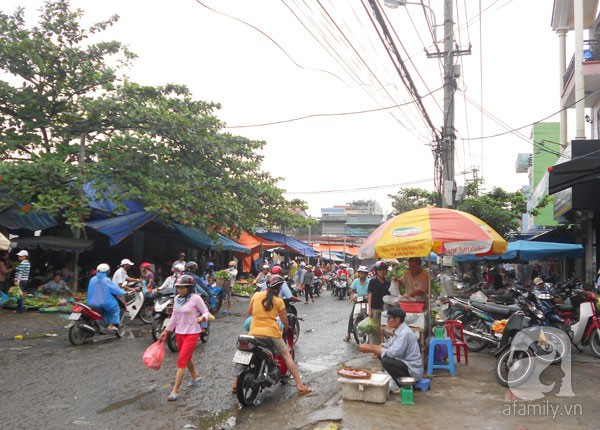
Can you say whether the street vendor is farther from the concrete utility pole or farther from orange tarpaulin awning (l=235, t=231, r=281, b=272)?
orange tarpaulin awning (l=235, t=231, r=281, b=272)

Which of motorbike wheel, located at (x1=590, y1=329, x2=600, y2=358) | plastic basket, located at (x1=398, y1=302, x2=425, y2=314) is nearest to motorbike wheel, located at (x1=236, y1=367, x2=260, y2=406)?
plastic basket, located at (x1=398, y1=302, x2=425, y2=314)

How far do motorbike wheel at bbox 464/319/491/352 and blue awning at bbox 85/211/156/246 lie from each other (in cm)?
1193

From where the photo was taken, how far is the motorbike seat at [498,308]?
28.9ft

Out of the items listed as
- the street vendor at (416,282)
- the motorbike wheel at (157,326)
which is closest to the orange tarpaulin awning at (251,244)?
the motorbike wheel at (157,326)

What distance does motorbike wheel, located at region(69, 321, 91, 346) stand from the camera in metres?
9.65

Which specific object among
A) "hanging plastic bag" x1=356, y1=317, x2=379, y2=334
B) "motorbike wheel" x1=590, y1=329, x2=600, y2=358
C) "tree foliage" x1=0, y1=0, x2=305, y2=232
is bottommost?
"motorbike wheel" x1=590, y1=329, x2=600, y2=358

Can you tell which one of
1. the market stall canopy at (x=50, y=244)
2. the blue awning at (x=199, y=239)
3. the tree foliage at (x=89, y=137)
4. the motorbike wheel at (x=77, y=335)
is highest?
the tree foliage at (x=89, y=137)

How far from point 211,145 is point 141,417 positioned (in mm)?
13708

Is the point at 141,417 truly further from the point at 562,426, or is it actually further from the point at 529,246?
the point at 529,246

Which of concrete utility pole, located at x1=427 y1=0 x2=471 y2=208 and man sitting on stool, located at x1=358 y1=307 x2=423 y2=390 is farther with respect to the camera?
concrete utility pole, located at x1=427 y1=0 x2=471 y2=208

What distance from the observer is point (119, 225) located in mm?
17250

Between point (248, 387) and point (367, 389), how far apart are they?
1.48 metres

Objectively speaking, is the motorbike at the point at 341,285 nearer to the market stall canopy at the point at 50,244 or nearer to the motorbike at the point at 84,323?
the market stall canopy at the point at 50,244

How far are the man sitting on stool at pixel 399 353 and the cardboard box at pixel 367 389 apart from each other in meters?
0.20
